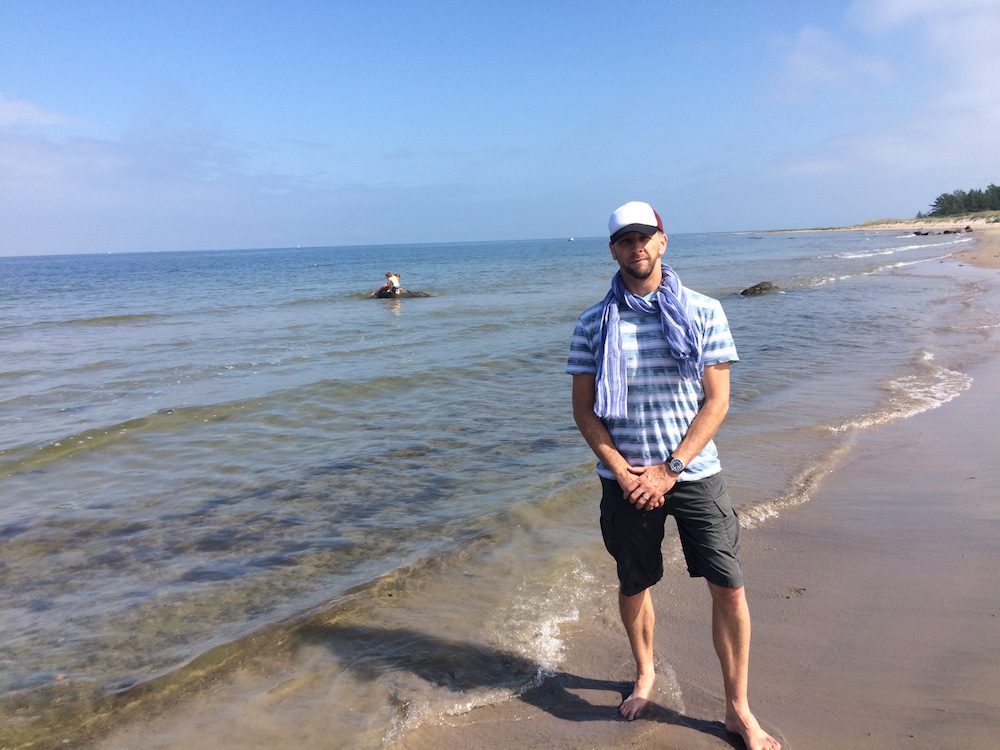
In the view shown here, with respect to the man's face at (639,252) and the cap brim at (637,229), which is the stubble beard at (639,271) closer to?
the man's face at (639,252)

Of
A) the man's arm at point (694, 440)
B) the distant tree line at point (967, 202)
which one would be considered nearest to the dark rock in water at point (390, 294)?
the man's arm at point (694, 440)

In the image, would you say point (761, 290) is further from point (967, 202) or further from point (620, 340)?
point (967, 202)

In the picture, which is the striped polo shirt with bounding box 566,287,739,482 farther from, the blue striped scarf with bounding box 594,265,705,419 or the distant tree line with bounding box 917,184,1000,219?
the distant tree line with bounding box 917,184,1000,219

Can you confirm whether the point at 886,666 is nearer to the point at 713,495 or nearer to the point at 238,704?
the point at 713,495

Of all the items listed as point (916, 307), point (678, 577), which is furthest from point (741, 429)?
point (916, 307)

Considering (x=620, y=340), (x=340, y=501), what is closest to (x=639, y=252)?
(x=620, y=340)

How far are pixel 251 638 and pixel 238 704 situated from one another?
65 centimetres

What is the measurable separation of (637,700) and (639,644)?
25 centimetres

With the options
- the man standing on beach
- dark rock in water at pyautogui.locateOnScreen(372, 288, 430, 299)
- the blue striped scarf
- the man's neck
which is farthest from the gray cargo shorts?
dark rock in water at pyautogui.locateOnScreen(372, 288, 430, 299)

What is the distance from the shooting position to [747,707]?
3.11 m

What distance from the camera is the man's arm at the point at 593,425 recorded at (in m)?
3.05

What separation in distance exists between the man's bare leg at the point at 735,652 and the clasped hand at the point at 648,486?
0.48 meters

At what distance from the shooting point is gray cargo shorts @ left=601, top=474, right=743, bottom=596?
3.01 metres

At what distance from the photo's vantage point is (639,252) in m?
2.98
